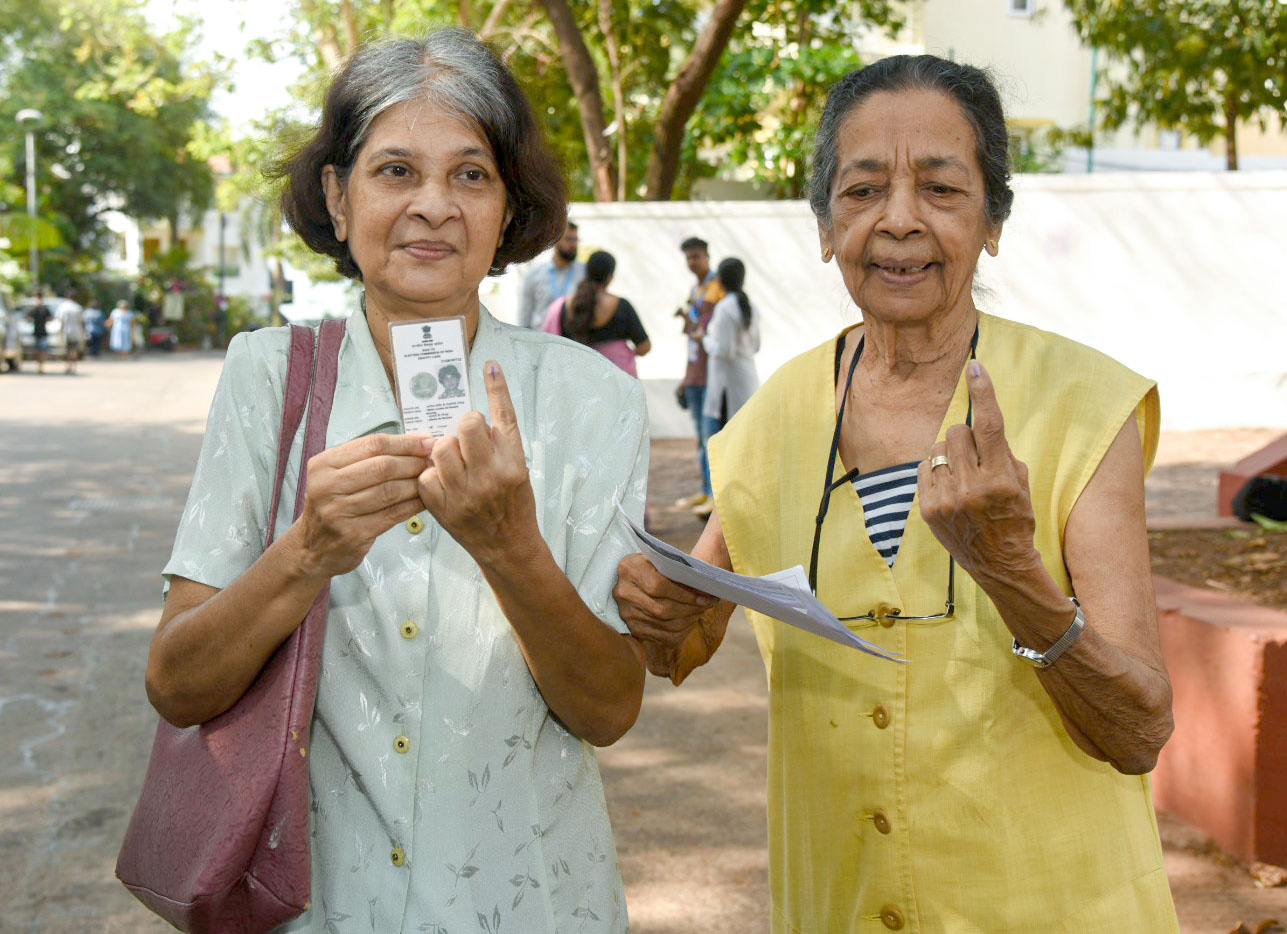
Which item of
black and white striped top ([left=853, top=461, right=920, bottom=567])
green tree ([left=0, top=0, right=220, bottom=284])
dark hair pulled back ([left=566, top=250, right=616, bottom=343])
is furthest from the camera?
green tree ([left=0, top=0, right=220, bottom=284])

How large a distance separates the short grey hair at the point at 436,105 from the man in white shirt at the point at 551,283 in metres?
8.79

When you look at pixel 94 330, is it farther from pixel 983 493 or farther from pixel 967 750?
pixel 983 493

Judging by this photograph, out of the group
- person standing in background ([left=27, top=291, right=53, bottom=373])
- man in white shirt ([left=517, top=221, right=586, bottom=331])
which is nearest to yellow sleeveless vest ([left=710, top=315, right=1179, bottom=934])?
man in white shirt ([left=517, top=221, right=586, bottom=331])

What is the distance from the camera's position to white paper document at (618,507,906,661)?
6.09 feet

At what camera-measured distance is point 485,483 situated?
168 cm

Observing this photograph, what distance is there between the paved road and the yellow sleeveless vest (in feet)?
7.02

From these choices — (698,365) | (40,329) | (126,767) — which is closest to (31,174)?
(40,329)

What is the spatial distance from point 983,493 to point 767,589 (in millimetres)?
324

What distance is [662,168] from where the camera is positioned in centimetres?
1510

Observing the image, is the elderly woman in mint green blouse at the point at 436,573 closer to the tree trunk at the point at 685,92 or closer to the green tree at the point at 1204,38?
the green tree at the point at 1204,38

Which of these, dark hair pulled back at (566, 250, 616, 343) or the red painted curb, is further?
dark hair pulled back at (566, 250, 616, 343)

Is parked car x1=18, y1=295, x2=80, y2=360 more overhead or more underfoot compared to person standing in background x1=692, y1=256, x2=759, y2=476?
more underfoot

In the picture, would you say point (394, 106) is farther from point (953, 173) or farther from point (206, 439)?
point (953, 173)

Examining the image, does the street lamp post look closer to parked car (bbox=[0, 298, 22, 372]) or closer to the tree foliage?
parked car (bbox=[0, 298, 22, 372])
